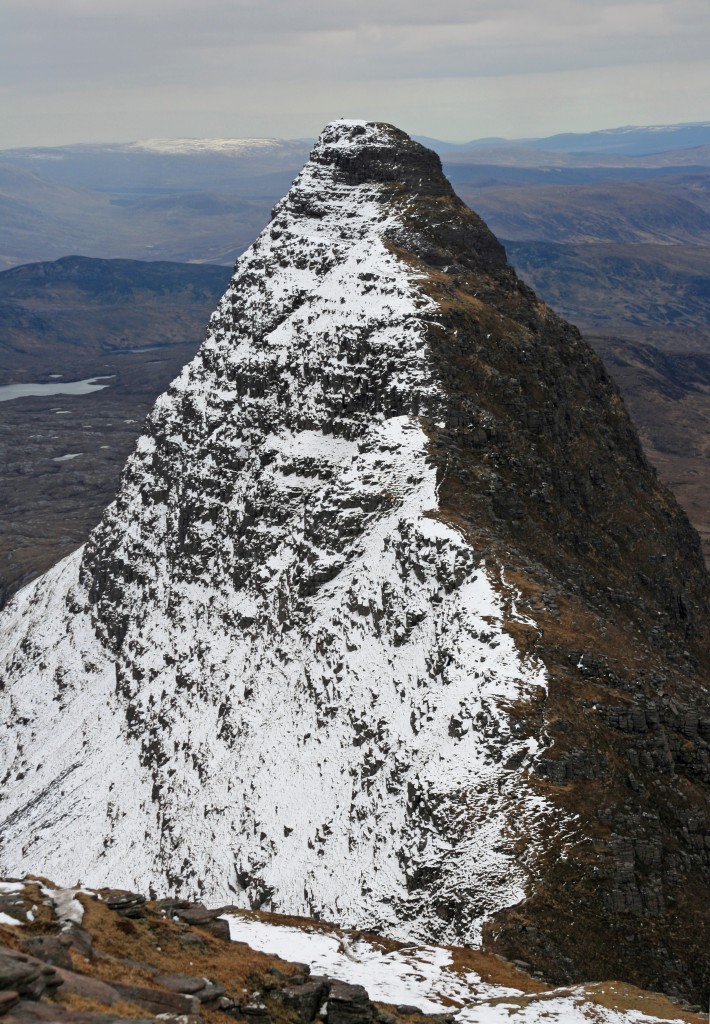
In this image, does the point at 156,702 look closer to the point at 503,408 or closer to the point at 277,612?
the point at 277,612

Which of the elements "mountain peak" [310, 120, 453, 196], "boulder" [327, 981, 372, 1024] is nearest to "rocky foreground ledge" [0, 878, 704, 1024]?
"boulder" [327, 981, 372, 1024]

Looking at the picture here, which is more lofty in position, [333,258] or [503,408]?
[333,258]

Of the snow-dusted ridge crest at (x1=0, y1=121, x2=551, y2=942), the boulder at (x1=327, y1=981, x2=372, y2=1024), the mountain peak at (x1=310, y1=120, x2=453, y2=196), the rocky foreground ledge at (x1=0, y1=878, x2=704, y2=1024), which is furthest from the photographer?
the mountain peak at (x1=310, y1=120, x2=453, y2=196)

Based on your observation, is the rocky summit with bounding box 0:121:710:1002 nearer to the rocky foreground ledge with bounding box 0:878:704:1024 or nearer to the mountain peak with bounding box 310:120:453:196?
the mountain peak with bounding box 310:120:453:196

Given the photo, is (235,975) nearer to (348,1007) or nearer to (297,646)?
(348,1007)

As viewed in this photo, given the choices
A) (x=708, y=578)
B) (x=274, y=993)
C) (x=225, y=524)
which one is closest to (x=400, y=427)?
(x=225, y=524)

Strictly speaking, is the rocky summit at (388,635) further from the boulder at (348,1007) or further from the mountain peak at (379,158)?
the boulder at (348,1007)

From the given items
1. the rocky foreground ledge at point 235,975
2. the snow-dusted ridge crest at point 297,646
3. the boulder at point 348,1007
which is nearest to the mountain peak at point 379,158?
the snow-dusted ridge crest at point 297,646
